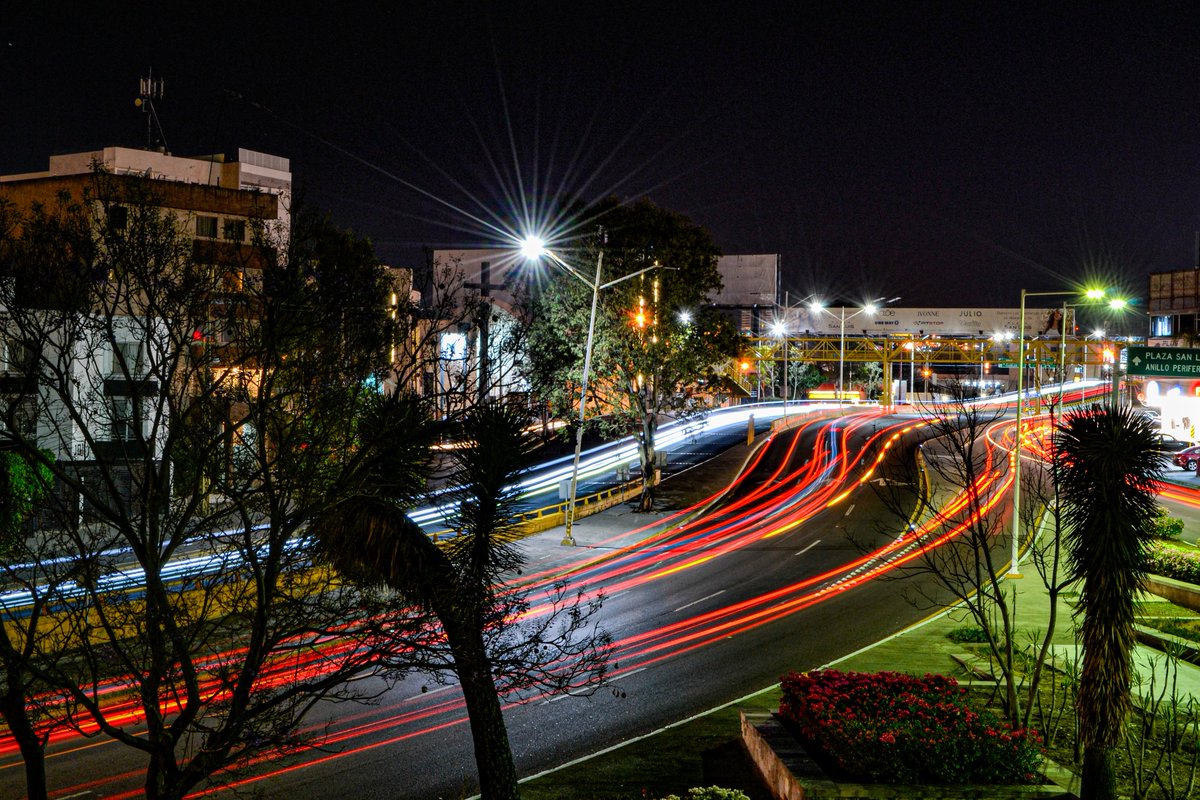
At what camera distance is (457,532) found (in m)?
10.8

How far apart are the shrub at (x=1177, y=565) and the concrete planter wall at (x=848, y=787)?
48.0ft

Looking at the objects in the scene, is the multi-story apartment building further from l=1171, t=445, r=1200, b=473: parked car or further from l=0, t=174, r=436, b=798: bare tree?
l=1171, t=445, r=1200, b=473: parked car

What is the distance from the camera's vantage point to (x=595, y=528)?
36.4 metres

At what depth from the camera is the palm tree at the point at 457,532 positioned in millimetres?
10023

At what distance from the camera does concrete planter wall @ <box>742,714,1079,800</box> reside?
12.1m

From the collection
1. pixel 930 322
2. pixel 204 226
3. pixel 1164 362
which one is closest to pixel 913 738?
pixel 1164 362

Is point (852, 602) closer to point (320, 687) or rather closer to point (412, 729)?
point (412, 729)

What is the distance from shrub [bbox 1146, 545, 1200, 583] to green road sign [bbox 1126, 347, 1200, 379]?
12.2 metres

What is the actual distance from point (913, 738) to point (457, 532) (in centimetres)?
661

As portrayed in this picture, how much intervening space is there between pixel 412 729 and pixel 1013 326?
89.1 meters

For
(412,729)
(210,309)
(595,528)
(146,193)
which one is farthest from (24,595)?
(595,528)

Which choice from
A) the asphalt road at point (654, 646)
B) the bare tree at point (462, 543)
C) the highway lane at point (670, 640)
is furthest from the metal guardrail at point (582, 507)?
the bare tree at point (462, 543)

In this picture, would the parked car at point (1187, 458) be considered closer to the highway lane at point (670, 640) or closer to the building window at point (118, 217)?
the highway lane at point (670, 640)

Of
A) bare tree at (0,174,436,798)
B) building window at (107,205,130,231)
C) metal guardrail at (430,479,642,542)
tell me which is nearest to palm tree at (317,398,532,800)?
bare tree at (0,174,436,798)
